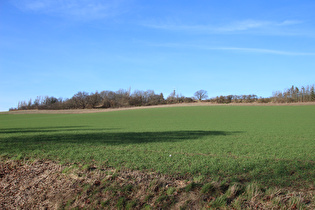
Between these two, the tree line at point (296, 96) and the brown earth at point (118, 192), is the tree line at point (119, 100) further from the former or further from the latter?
the brown earth at point (118, 192)

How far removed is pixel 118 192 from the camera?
18.3ft

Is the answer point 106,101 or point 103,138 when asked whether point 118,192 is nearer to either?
point 103,138

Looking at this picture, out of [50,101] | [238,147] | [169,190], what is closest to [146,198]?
[169,190]

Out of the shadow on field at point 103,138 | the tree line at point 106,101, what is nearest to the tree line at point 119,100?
the tree line at point 106,101

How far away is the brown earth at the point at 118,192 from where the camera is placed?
4852 millimetres

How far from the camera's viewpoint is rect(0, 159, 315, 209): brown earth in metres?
4.85

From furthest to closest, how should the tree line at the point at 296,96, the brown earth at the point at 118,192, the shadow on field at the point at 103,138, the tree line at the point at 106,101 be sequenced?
1. the tree line at the point at 106,101
2. the tree line at the point at 296,96
3. the shadow on field at the point at 103,138
4. the brown earth at the point at 118,192

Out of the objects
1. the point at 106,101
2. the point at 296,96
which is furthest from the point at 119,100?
the point at 296,96

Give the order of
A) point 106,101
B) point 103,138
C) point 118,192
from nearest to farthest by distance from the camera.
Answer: point 118,192 < point 103,138 < point 106,101

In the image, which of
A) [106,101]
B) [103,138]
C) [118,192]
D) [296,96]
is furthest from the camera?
[106,101]

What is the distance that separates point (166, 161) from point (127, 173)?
1.62 metres

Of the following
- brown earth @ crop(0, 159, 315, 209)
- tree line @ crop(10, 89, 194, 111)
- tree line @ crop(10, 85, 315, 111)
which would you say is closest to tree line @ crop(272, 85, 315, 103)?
tree line @ crop(10, 85, 315, 111)

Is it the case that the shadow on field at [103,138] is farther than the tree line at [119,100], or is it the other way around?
the tree line at [119,100]

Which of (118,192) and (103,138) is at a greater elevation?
(103,138)
